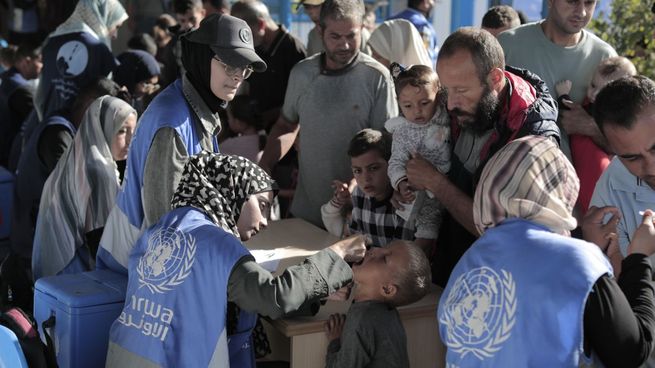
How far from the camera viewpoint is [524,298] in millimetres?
2064

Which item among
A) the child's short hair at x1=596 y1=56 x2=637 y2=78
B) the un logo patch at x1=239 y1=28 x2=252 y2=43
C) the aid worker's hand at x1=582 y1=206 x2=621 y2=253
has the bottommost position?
the aid worker's hand at x1=582 y1=206 x2=621 y2=253

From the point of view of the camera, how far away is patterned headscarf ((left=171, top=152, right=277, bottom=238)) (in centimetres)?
268

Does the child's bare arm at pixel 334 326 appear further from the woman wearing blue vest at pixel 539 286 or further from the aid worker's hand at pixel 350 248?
the woman wearing blue vest at pixel 539 286

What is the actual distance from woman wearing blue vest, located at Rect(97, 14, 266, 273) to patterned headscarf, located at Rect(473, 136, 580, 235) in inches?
47.7

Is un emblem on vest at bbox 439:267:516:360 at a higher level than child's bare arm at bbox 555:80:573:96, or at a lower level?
lower

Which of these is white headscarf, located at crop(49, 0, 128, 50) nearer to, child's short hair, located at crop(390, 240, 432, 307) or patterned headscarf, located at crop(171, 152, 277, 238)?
patterned headscarf, located at crop(171, 152, 277, 238)

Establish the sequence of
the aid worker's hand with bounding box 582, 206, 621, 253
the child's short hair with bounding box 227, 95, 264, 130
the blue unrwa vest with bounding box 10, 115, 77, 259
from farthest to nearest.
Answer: the child's short hair with bounding box 227, 95, 264, 130 < the blue unrwa vest with bounding box 10, 115, 77, 259 < the aid worker's hand with bounding box 582, 206, 621, 253

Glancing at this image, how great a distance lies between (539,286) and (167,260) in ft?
3.65

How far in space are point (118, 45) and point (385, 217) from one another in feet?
25.8

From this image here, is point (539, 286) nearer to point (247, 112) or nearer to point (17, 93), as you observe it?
point (247, 112)

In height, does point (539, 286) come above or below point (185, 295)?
above

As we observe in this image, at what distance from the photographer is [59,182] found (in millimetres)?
3969

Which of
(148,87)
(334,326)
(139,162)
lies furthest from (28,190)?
(334,326)

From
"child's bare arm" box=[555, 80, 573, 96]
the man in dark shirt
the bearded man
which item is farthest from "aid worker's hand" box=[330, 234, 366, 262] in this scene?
the man in dark shirt
